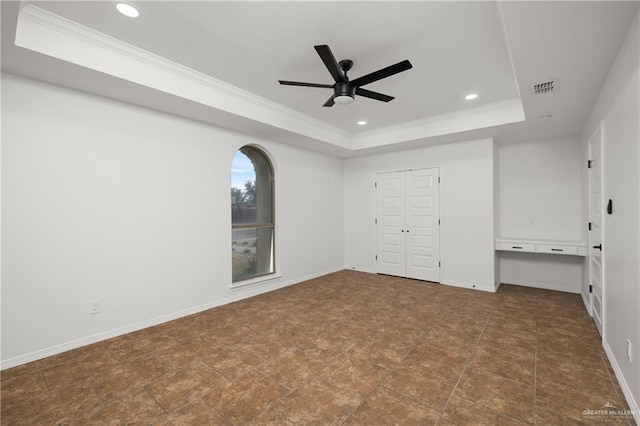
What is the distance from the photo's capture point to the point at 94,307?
299 centimetres

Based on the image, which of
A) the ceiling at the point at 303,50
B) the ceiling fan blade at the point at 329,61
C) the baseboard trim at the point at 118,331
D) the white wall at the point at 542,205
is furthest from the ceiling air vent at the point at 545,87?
the baseboard trim at the point at 118,331

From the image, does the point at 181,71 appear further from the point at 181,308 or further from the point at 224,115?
the point at 181,308

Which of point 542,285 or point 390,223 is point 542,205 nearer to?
point 542,285

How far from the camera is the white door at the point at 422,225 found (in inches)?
210

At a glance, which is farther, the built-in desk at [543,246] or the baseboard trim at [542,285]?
the baseboard trim at [542,285]

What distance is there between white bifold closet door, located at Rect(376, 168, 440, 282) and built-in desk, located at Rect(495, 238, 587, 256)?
3.46 feet

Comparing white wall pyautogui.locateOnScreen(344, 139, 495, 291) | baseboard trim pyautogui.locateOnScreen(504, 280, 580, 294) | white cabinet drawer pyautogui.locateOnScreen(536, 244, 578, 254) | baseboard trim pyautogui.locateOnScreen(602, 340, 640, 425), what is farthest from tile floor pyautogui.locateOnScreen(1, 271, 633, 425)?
white wall pyautogui.locateOnScreen(344, 139, 495, 291)

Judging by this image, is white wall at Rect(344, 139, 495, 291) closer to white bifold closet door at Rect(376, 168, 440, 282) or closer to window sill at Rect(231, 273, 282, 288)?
white bifold closet door at Rect(376, 168, 440, 282)

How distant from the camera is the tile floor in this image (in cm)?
192

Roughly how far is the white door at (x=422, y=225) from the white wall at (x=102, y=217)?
3.19 m

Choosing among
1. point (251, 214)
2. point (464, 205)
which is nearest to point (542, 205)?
point (464, 205)

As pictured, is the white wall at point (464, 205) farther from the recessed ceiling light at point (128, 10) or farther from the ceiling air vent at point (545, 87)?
the recessed ceiling light at point (128, 10)

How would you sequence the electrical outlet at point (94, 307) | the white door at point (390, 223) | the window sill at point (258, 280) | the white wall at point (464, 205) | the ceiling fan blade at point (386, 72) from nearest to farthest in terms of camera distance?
1. the ceiling fan blade at point (386, 72)
2. the electrical outlet at point (94, 307)
3. the window sill at point (258, 280)
4. the white wall at point (464, 205)
5. the white door at point (390, 223)

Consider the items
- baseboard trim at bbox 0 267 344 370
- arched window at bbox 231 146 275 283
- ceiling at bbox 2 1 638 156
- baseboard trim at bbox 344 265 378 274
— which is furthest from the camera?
baseboard trim at bbox 344 265 378 274
